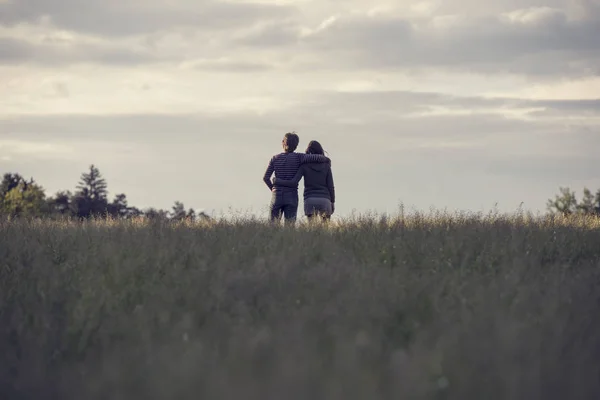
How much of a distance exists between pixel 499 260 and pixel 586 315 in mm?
2579

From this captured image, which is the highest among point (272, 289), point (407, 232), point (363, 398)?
point (407, 232)

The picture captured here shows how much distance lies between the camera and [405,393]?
5.11 meters

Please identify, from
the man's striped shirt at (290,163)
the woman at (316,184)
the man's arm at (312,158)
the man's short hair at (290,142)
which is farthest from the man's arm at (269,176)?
the man's arm at (312,158)

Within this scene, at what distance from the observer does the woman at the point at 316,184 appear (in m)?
15.3

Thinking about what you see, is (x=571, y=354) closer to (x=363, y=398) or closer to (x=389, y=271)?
(x=363, y=398)

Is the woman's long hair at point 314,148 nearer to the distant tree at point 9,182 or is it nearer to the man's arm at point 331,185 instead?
the man's arm at point 331,185

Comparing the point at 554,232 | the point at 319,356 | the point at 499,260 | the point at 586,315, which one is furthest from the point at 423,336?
the point at 554,232

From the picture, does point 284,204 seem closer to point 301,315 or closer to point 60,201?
point 301,315

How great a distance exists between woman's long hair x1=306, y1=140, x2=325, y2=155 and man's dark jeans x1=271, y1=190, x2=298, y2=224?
2.66 ft

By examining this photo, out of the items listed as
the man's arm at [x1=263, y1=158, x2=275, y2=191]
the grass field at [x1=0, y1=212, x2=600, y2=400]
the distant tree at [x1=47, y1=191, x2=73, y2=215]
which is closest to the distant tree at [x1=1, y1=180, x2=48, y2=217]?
the distant tree at [x1=47, y1=191, x2=73, y2=215]

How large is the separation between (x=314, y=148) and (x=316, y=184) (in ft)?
2.19

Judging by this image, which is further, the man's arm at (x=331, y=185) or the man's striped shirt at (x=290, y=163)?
the man's arm at (x=331, y=185)

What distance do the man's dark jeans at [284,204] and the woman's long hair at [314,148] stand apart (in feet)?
2.66

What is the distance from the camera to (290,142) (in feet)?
51.1
